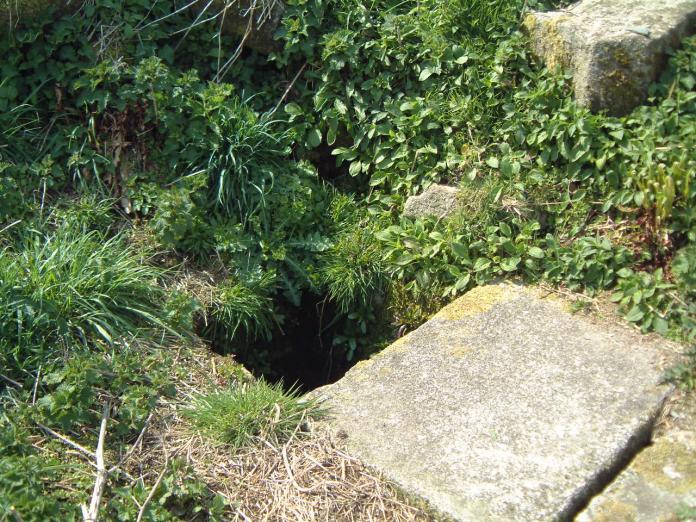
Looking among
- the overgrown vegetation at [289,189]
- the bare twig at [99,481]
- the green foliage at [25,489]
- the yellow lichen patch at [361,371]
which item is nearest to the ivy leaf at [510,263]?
the overgrown vegetation at [289,189]

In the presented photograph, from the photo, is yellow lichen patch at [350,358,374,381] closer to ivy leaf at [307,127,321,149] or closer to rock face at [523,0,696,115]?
ivy leaf at [307,127,321,149]

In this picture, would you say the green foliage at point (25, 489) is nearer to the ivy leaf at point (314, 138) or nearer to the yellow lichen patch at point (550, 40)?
the ivy leaf at point (314, 138)

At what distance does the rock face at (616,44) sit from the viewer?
13.6 ft

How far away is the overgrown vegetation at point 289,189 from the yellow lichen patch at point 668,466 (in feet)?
2.03

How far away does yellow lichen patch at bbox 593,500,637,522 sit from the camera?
2899 mm

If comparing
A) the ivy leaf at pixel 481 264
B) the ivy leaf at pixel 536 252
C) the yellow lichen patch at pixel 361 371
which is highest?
the ivy leaf at pixel 536 252

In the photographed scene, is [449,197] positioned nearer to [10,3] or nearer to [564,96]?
[564,96]

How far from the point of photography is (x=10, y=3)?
4664mm

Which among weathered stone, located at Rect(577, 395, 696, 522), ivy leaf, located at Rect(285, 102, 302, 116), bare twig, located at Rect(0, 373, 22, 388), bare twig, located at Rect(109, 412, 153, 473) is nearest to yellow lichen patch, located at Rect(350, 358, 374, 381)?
bare twig, located at Rect(109, 412, 153, 473)

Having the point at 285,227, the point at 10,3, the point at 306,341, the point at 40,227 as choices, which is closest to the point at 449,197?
the point at 285,227

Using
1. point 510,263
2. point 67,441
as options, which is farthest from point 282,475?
point 510,263

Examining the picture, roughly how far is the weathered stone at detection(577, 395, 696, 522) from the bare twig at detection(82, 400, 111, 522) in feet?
5.74

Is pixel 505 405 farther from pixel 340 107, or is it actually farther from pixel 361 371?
pixel 340 107

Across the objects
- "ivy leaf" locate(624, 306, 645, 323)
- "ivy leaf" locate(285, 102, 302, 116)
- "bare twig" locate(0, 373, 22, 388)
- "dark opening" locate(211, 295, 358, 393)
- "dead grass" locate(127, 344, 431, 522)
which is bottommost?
"dark opening" locate(211, 295, 358, 393)
